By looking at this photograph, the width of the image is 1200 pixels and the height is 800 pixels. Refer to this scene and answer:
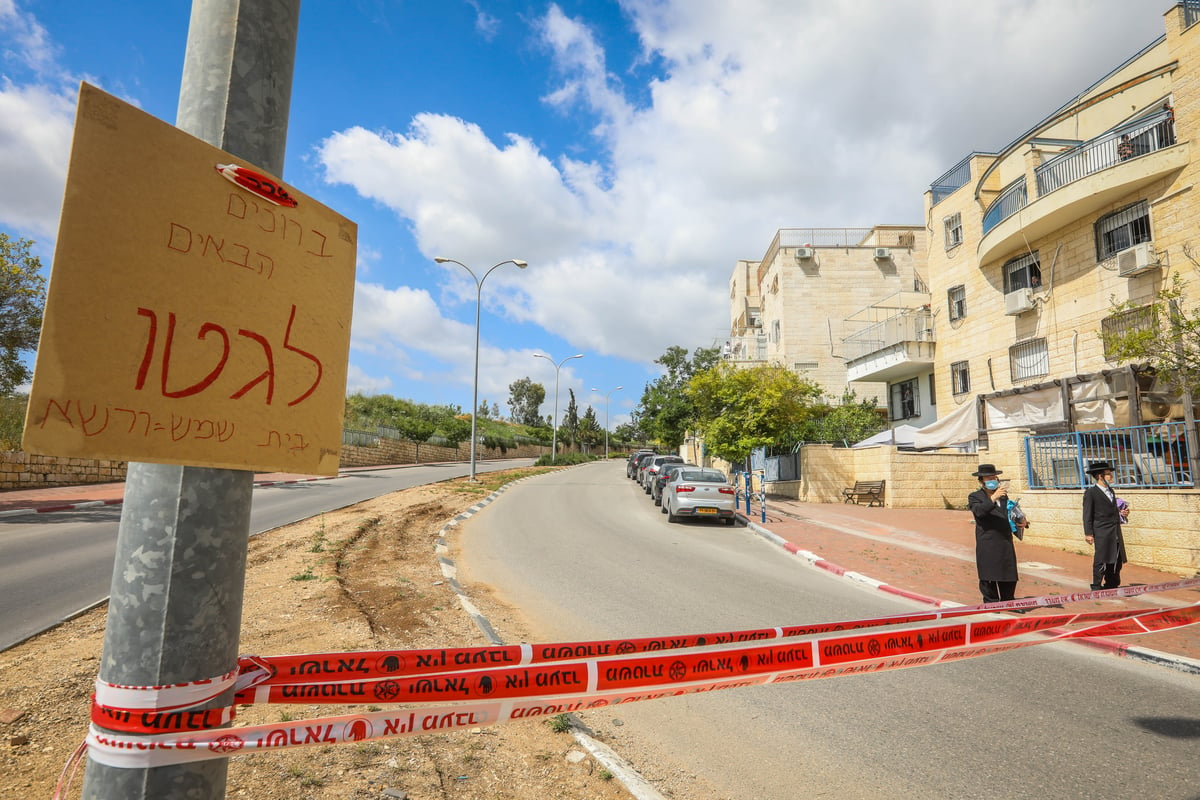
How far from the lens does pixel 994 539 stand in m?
6.79

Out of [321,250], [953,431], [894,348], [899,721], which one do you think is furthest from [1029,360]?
[321,250]

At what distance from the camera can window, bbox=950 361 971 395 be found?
71.4ft

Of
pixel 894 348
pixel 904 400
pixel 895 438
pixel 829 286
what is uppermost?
pixel 829 286

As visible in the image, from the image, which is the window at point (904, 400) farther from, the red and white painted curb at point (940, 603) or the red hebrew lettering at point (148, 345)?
the red hebrew lettering at point (148, 345)

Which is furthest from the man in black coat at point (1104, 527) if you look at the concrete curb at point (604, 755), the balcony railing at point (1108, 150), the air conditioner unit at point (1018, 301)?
the air conditioner unit at point (1018, 301)

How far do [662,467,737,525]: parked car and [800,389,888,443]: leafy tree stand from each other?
1008cm

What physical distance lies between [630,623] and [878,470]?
1735cm

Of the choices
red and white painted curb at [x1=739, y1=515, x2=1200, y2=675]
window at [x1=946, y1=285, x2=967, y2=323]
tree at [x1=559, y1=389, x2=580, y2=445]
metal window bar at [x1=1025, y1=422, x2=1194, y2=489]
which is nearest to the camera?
red and white painted curb at [x1=739, y1=515, x2=1200, y2=675]

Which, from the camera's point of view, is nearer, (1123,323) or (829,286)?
(1123,323)

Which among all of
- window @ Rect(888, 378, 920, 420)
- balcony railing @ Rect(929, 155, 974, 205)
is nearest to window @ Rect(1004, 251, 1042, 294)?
balcony railing @ Rect(929, 155, 974, 205)

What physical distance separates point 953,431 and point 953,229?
8.55 m

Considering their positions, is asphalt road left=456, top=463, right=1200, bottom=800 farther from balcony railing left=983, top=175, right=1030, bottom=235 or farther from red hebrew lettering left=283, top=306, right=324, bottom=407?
balcony railing left=983, top=175, right=1030, bottom=235

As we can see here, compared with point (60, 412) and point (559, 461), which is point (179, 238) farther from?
point (559, 461)

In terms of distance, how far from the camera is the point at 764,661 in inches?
93.7
